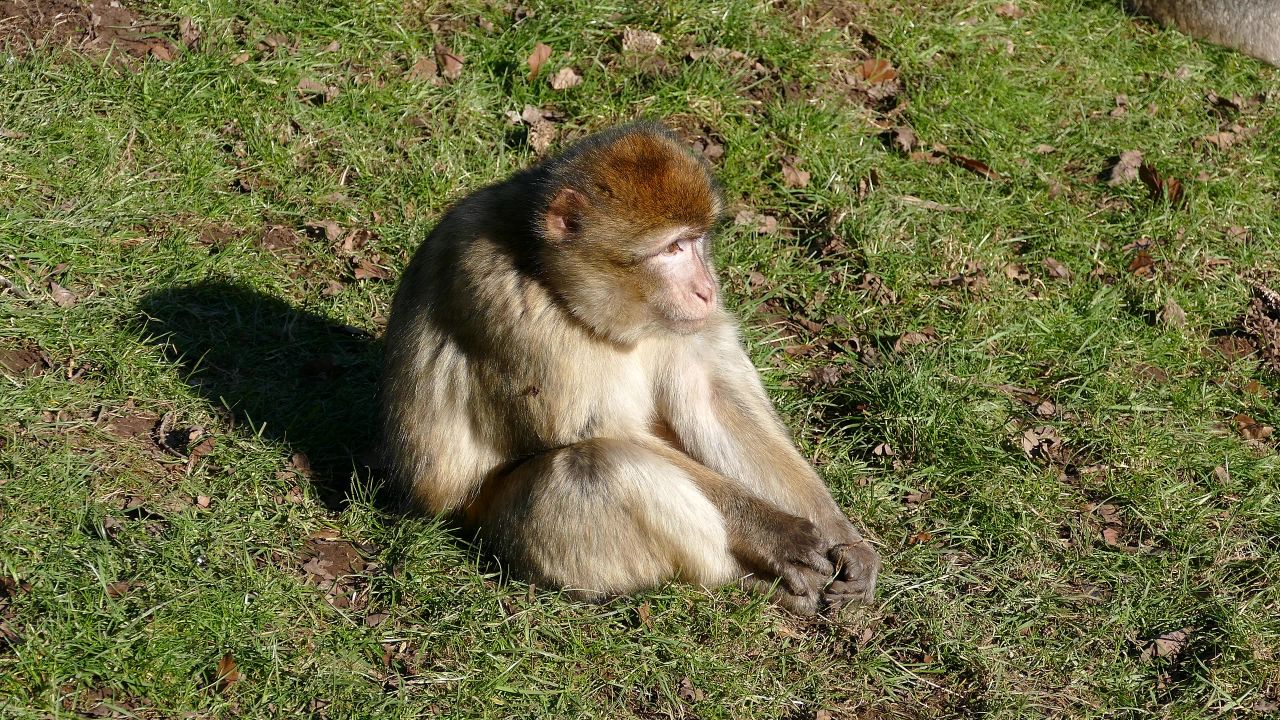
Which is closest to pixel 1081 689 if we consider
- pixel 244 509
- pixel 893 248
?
pixel 893 248

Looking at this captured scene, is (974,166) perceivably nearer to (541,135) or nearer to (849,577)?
(541,135)

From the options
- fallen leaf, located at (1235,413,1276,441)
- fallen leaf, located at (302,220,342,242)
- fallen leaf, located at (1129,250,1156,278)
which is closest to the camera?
fallen leaf, located at (1235,413,1276,441)

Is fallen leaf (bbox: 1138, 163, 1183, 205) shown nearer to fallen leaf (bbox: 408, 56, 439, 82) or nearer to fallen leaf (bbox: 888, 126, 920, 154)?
fallen leaf (bbox: 888, 126, 920, 154)

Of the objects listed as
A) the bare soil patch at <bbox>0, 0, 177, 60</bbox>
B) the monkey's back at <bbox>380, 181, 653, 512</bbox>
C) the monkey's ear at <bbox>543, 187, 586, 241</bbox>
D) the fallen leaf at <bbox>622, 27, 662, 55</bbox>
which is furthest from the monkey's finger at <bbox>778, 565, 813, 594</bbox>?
the bare soil patch at <bbox>0, 0, 177, 60</bbox>

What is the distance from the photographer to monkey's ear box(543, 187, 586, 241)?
365cm

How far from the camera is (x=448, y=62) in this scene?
234 inches

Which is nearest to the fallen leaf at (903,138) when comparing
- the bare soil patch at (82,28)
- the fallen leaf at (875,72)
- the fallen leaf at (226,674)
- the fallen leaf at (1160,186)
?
the fallen leaf at (875,72)

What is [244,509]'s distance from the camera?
4.07 metres

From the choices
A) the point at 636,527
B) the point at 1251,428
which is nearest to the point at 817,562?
the point at 636,527

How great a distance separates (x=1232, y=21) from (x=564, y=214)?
4887mm

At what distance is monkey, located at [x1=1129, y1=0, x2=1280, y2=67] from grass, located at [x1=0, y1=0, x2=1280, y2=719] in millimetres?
133

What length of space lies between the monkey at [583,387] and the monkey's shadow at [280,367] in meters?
0.44

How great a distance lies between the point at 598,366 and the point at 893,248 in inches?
85.2

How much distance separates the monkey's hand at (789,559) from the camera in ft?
12.8
